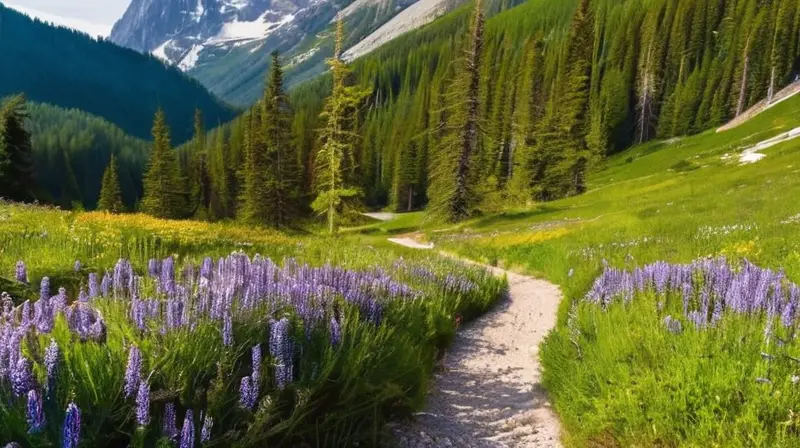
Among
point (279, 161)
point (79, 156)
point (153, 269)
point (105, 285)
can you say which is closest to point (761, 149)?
point (279, 161)

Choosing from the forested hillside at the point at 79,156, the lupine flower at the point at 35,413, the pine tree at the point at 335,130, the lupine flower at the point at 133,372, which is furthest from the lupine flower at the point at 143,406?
the forested hillside at the point at 79,156

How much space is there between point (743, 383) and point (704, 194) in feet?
94.6

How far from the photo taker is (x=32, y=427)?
6.64 feet

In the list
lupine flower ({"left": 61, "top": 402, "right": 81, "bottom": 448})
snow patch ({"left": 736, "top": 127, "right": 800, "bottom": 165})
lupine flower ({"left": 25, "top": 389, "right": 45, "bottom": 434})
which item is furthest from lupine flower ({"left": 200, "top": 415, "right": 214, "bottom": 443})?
snow patch ({"left": 736, "top": 127, "right": 800, "bottom": 165})

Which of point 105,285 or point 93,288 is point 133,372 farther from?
point 105,285

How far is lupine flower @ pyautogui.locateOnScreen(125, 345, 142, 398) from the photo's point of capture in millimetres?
2416

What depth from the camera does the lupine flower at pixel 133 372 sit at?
2.42 metres

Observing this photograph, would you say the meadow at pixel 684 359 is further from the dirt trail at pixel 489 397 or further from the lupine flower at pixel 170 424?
the lupine flower at pixel 170 424

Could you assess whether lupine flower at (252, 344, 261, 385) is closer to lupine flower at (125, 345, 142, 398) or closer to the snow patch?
lupine flower at (125, 345, 142, 398)

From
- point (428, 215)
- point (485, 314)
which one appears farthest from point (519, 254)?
point (428, 215)

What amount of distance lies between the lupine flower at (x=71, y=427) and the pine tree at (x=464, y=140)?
3800cm

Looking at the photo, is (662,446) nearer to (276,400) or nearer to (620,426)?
(620,426)

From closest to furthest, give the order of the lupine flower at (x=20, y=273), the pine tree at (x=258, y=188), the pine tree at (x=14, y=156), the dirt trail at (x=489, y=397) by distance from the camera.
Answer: the dirt trail at (x=489, y=397), the lupine flower at (x=20, y=273), the pine tree at (x=14, y=156), the pine tree at (x=258, y=188)

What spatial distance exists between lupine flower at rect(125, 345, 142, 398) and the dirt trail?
2103 millimetres
